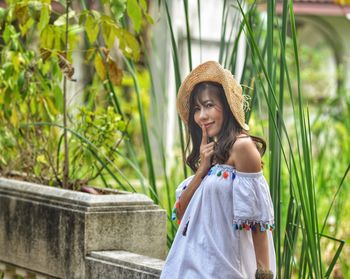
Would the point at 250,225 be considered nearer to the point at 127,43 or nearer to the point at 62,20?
the point at 127,43

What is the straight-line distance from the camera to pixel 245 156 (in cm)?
416

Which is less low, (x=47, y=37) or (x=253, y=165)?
(x=47, y=37)

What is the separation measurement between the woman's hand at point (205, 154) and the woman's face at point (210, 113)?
0.11 ft

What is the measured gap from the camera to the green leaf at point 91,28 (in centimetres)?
604

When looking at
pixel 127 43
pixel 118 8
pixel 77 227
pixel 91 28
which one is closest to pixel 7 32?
pixel 91 28

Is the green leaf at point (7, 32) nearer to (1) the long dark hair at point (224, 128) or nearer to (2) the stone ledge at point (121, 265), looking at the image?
(2) the stone ledge at point (121, 265)

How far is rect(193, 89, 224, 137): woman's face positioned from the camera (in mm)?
4277

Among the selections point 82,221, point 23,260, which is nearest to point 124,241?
point 82,221

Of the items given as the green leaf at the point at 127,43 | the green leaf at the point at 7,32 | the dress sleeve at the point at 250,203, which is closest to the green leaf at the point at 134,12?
the green leaf at the point at 127,43

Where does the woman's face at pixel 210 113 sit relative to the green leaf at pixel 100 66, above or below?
below

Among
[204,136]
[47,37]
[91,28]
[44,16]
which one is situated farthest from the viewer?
[47,37]

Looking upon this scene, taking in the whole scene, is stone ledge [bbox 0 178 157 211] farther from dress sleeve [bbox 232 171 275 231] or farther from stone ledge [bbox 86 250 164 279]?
dress sleeve [bbox 232 171 275 231]

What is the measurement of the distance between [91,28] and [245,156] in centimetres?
212

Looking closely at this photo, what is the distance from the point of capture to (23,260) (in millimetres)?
6023
